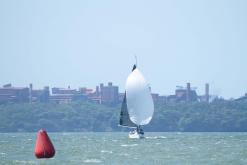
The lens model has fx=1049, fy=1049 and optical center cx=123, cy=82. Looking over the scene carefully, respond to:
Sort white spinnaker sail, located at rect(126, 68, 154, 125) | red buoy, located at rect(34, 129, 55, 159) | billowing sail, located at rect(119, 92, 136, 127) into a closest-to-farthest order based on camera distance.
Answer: red buoy, located at rect(34, 129, 55, 159) < white spinnaker sail, located at rect(126, 68, 154, 125) < billowing sail, located at rect(119, 92, 136, 127)

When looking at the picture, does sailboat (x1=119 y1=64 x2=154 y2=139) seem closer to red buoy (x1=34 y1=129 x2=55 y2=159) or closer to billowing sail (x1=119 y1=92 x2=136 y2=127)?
billowing sail (x1=119 y1=92 x2=136 y2=127)

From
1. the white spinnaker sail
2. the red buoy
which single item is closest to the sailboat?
the white spinnaker sail

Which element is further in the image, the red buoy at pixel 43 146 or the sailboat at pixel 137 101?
the sailboat at pixel 137 101

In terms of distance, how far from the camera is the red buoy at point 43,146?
194 feet

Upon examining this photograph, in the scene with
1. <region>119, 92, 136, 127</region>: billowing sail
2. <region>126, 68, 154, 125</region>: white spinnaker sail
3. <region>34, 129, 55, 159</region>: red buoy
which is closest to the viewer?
<region>34, 129, 55, 159</region>: red buoy

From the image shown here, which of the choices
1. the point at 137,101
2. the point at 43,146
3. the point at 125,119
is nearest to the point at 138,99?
the point at 137,101

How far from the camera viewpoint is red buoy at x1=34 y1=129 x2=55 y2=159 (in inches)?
2331

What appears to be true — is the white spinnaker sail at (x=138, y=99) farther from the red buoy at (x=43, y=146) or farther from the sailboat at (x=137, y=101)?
the red buoy at (x=43, y=146)

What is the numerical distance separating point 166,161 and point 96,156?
711cm

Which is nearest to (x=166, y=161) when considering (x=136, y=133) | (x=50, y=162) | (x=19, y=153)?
(x=50, y=162)

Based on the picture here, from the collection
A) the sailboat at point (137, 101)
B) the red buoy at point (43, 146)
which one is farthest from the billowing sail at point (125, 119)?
the red buoy at point (43, 146)

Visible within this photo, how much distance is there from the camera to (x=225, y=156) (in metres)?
63.8

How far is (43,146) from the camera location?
59.9 m

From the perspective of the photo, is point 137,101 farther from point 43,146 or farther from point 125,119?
point 43,146
